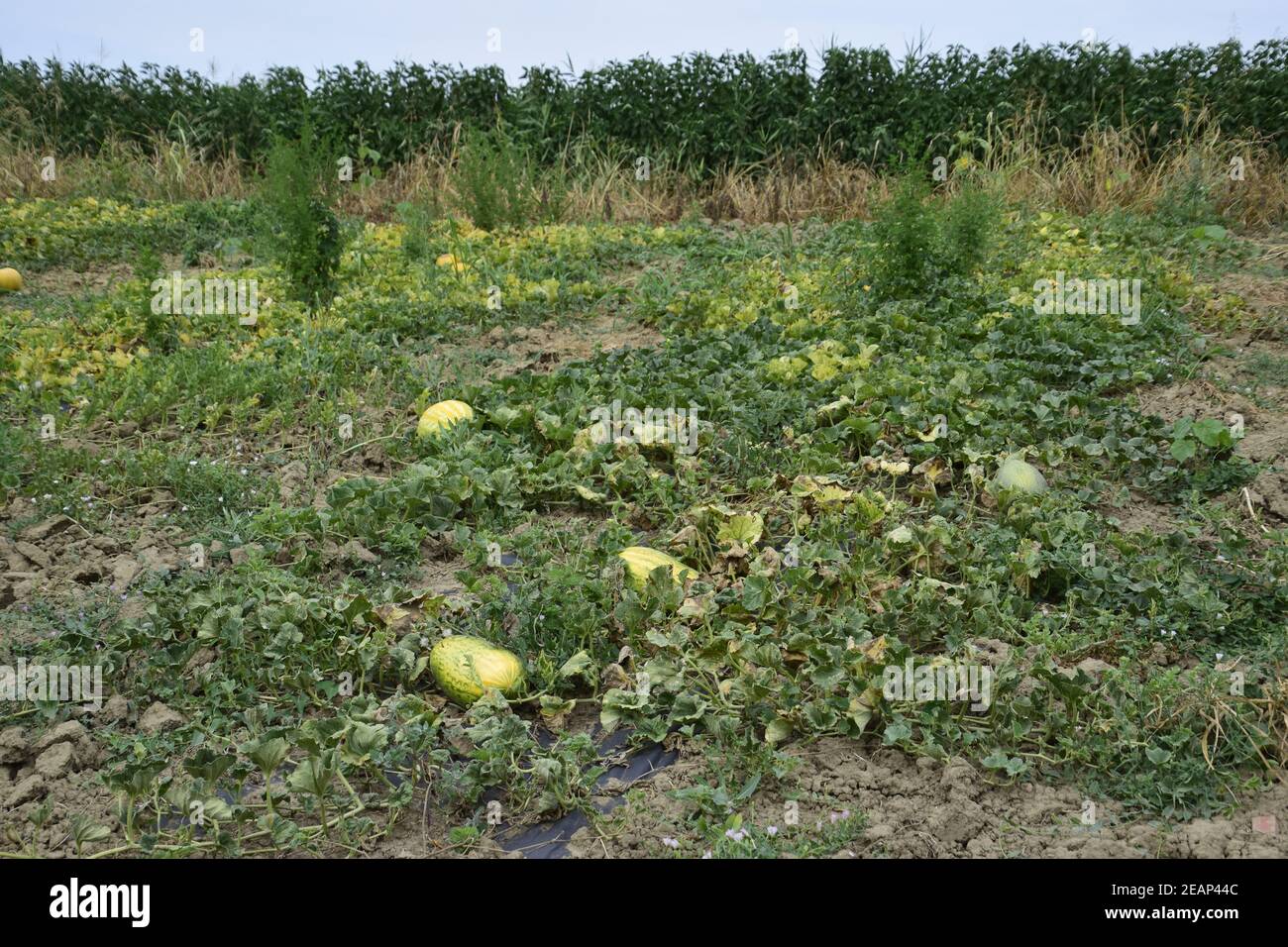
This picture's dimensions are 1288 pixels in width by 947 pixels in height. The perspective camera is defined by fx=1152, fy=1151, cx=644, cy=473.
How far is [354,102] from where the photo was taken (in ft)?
43.2

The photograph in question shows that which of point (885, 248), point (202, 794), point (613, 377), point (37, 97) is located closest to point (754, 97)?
point (885, 248)

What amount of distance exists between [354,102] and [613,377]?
849 cm

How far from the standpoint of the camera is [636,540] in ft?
15.3

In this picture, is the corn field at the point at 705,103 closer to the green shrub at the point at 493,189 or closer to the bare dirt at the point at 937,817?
the green shrub at the point at 493,189

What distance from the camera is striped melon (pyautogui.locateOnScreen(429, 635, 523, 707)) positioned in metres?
3.69

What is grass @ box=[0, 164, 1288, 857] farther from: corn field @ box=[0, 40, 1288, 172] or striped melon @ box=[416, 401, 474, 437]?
corn field @ box=[0, 40, 1288, 172]

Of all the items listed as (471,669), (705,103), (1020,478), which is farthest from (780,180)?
(471,669)

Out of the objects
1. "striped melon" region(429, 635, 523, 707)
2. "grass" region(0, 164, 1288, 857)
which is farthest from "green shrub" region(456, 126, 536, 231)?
"striped melon" region(429, 635, 523, 707)

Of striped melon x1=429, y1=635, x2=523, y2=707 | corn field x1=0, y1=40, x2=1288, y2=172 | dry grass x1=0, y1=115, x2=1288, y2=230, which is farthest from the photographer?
corn field x1=0, y1=40, x2=1288, y2=172

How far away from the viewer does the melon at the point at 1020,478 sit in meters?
4.81

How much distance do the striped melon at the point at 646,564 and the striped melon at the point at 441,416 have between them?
156 centimetres

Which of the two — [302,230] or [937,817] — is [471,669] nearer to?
[937,817]

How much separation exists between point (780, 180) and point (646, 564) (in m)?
7.88

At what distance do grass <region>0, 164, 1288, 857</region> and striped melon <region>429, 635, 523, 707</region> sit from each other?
83mm
